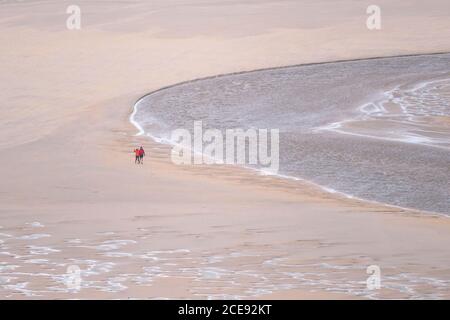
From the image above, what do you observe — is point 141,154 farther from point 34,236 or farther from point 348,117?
point 348,117

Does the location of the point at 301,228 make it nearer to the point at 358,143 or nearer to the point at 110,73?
the point at 358,143

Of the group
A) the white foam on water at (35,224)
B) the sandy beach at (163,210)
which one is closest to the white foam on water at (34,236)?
the sandy beach at (163,210)

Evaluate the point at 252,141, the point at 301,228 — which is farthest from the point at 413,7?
the point at 301,228

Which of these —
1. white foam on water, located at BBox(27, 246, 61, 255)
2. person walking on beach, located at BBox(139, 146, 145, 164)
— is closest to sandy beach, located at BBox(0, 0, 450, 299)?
white foam on water, located at BBox(27, 246, 61, 255)

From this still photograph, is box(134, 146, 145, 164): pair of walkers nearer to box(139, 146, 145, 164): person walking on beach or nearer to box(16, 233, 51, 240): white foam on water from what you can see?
box(139, 146, 145, 164): person walking on beach

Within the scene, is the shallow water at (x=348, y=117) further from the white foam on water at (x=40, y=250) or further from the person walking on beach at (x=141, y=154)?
the white foam on water at (x=40, y=250)

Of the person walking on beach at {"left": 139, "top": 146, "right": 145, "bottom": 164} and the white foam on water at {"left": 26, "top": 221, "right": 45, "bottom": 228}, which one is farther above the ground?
the person walking on beach at {"left": 139, "top": 146, "right": 145, "bottom": 164}
